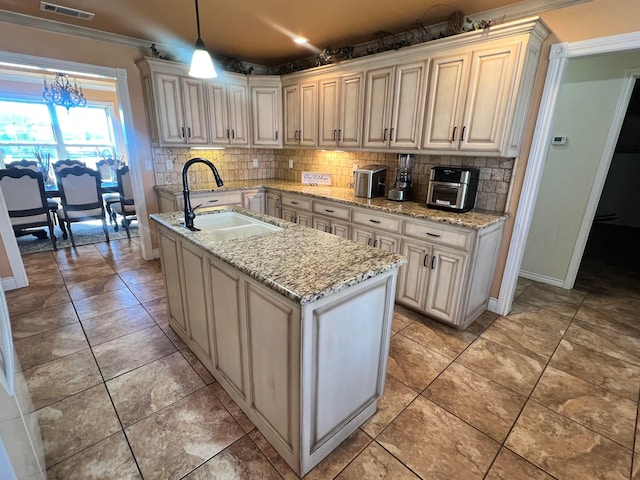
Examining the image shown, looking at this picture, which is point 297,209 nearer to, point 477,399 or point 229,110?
point 229,110

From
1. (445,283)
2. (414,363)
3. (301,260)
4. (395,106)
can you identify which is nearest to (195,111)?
(395,106)

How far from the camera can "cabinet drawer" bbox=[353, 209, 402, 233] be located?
2.78 m

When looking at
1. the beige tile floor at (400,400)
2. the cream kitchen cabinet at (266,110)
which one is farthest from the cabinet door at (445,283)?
the cream kitchen cabinet at (266,110)

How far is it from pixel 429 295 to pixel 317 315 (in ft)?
5.72

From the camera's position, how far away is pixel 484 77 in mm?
2348

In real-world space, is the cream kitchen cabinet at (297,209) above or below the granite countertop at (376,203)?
below

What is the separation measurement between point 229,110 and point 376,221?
8.24ft

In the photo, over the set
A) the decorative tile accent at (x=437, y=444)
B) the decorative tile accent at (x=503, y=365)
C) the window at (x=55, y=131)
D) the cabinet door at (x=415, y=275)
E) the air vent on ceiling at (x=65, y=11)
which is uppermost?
the air vent on ceiling at (x=65, y=11)

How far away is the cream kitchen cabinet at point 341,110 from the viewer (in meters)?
3.24

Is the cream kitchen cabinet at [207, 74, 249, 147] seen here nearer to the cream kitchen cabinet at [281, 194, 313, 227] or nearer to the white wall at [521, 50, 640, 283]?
the cream kitchen cabinet at [281, 194, 313, 227]

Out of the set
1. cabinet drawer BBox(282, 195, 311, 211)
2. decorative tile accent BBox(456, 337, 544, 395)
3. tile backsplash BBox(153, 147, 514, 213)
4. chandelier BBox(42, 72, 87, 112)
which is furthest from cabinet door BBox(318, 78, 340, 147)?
chandelier BBox(42, 72, 87, 112)

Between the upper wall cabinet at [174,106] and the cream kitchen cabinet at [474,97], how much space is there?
268cm

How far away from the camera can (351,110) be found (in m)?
3.32

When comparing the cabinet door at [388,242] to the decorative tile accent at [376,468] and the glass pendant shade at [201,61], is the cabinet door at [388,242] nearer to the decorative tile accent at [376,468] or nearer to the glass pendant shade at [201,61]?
the decorative tile accent at [376,468]
